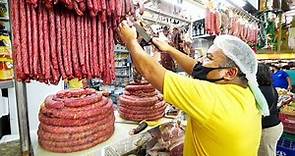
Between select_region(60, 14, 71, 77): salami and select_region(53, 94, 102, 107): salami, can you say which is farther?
select_region(53, 94, 102, 107): salami

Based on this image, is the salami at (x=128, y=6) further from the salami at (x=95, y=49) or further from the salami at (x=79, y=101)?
the salami at (x=79, y=101)

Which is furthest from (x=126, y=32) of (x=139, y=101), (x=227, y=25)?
(x=227, y=25)

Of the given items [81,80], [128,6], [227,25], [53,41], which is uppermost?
[227,25]

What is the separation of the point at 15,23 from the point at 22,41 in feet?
0.27

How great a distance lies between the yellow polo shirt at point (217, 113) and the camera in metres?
1.37

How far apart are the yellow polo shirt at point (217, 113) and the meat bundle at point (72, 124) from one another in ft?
1.60

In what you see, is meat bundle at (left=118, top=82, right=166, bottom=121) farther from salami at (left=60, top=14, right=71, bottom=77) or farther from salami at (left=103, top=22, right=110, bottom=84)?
salami at (left=60, top=14, right=71, bottom=77)

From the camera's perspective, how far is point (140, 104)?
2.12 metres

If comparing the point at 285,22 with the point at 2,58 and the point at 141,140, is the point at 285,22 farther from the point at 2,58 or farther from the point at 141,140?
the point at 2,58

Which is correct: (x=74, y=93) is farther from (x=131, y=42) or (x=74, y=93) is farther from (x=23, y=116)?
(x=131, y=42)

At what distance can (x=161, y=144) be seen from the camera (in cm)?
202

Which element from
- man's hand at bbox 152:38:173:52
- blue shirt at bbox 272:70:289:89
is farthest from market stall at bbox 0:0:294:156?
blue shirt at bbox 272:70:289:89

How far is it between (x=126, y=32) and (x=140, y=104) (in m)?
0.87

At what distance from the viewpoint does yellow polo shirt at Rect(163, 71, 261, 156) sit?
1370 millimetres
